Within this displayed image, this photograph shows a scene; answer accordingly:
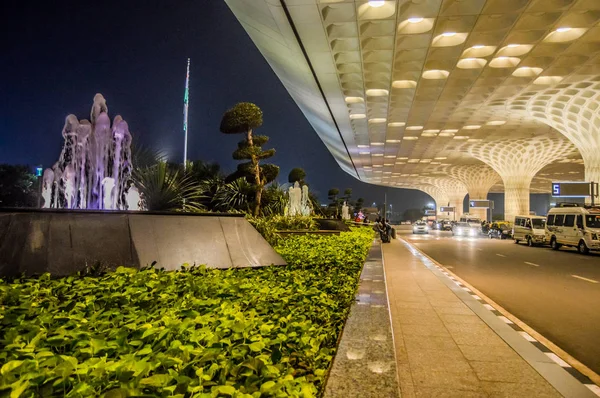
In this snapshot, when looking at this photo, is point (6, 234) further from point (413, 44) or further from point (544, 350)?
point (413, 44)

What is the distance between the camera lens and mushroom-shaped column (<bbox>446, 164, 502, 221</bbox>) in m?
65.8

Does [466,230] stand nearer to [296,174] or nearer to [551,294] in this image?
[296,174]

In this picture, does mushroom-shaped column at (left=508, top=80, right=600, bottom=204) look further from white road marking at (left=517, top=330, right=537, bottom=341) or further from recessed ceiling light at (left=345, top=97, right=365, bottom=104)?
white road marking at (left=517, top=330, right=537, bottom=341)

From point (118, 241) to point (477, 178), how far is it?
70647 millimetres

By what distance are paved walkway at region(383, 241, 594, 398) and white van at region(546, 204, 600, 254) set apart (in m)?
16.2

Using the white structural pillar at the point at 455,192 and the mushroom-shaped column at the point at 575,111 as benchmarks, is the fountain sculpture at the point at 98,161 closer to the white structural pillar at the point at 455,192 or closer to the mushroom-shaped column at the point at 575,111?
the mushroom-shaped column at the point at 575,111

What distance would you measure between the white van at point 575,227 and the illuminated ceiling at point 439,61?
6388 mm

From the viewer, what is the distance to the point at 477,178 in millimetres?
69375

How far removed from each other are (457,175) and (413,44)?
2224 inches

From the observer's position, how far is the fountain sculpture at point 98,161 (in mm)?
11031

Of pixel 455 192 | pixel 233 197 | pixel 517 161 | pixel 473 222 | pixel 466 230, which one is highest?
pixel 517 161

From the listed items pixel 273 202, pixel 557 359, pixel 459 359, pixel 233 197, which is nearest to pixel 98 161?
pixel 459 359

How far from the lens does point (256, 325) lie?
2.79 meters

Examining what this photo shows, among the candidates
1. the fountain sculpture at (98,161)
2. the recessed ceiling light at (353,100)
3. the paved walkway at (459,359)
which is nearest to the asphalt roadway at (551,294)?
the paved walkway at (459,359)
